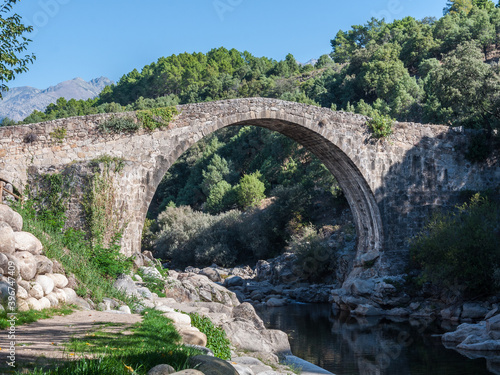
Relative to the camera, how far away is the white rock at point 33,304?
19.4 ft

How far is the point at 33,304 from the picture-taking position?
19.6 feet

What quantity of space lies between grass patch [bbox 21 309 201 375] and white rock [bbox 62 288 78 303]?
1.86m

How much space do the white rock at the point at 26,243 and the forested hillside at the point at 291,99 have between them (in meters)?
11.8

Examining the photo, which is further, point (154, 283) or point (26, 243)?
point (154, 283)

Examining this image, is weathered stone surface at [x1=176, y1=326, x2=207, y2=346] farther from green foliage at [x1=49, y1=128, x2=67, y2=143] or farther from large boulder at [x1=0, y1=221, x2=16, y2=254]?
green foliage at [x1=49, y1=128, x2=67, y2=143]

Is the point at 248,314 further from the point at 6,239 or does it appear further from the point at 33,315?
the point at 33,315

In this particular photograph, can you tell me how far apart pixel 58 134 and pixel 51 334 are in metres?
7.87

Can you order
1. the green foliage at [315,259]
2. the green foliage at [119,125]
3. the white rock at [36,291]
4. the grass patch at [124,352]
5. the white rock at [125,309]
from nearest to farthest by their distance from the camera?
the grass patch at [124,352], the white rock at [36,291], the white rock at [125,309], the green foliage at [119,125], the green foliage at [315,259]

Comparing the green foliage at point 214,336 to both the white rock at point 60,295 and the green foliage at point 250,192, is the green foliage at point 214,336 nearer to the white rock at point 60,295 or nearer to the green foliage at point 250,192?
the white rock at point 60,295

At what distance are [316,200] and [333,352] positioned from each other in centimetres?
1647

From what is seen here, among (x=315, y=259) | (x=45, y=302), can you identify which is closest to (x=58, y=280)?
(x=45, y=302)

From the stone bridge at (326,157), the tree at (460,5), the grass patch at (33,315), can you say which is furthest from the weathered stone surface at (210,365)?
the tree at (460,5)

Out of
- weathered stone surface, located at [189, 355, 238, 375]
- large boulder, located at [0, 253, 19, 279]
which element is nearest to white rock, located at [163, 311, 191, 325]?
large boulder, located at [0, 253, 19, 279]

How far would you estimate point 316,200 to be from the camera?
86.8 feet
